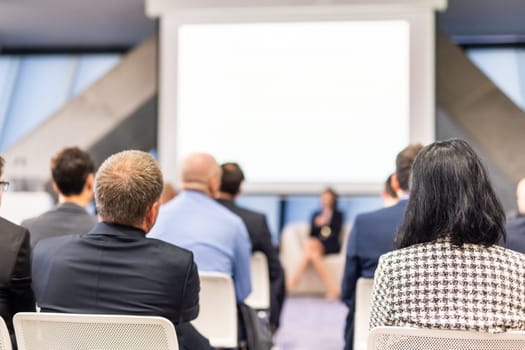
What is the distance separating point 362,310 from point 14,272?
4.54 feet

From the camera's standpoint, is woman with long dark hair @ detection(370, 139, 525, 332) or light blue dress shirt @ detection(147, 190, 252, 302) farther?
light blue dress shirt @ detection(147, 190, 252, 302)

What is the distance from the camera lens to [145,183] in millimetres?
1954

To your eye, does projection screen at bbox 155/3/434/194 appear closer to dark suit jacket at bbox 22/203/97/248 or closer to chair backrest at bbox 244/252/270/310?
chair backrest at bbox 244/252/270/310

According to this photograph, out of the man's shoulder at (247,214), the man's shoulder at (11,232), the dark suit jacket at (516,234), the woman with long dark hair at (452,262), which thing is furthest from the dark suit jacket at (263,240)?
the woman with long dark hair at (452,262)

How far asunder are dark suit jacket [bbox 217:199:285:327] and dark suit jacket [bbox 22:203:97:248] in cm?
95

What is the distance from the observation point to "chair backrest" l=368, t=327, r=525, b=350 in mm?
1522

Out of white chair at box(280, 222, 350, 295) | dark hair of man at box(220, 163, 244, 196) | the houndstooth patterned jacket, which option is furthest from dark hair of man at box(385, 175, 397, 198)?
white chair at box(280, 222, 350, 295)

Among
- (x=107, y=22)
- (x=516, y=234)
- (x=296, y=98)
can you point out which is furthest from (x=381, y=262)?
(x=107, y=22)

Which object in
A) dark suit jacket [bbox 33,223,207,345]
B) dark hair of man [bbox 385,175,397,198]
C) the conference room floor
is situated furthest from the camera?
the conference room floor

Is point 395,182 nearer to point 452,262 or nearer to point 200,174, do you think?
point 200,174

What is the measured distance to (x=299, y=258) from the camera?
7.09 meters

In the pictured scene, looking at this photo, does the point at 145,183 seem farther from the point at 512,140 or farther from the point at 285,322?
the point at 512,140

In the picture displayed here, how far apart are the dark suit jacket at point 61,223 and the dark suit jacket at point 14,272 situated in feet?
2.33

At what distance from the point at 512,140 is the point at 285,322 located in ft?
8.38
